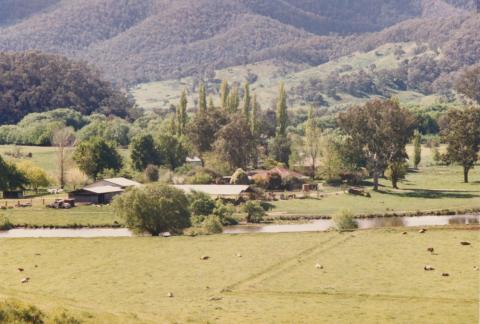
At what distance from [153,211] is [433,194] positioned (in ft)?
142

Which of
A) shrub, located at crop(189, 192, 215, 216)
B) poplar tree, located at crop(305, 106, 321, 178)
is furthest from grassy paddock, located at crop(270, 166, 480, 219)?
poplar tree, located at crop(305, 106, 321, 178)

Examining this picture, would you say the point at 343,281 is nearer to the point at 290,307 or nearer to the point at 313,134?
the point at 290,307

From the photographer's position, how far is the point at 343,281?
47188 mm

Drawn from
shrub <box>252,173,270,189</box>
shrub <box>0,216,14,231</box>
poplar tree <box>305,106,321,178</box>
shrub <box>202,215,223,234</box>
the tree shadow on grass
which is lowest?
shrub <box>0,216,14,231</box>

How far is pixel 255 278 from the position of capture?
49094 millimetres

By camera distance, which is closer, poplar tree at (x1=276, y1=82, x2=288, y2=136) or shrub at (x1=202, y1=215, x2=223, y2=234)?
shrub at (x1=202, y1=215, x2=223, y2=234)

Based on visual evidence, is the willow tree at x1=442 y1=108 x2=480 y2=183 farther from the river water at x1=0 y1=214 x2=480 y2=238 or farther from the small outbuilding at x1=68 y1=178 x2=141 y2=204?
the small outbuilding at x1=68 y1=178 x2=141 y2=204

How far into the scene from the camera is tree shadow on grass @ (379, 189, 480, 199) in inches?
3949

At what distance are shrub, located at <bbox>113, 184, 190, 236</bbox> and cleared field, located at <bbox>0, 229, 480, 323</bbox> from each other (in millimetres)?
6004

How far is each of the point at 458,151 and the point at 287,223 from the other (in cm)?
4239

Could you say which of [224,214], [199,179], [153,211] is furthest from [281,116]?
[153,211]

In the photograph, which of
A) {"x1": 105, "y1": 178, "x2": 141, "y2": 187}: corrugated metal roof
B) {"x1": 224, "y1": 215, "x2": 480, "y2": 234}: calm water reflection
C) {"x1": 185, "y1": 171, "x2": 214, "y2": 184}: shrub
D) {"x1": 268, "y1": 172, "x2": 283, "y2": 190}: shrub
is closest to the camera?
{"x1": 224, "y1": 215, "x2": 480, "y2": 234}: calm water reflection

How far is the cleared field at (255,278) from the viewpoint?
39.8 meters

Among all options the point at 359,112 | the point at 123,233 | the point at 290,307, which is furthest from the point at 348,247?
the point at 359,112
